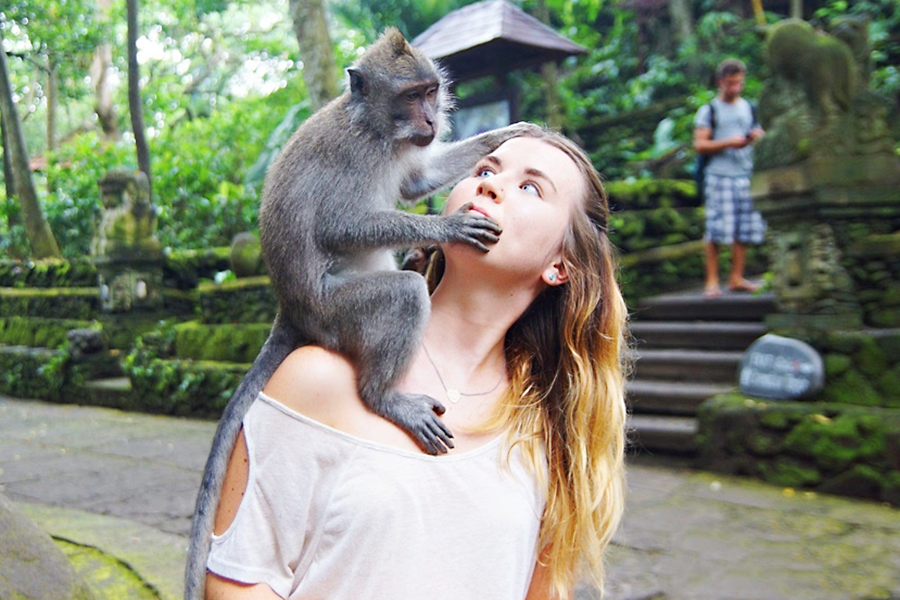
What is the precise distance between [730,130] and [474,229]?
17.4ft

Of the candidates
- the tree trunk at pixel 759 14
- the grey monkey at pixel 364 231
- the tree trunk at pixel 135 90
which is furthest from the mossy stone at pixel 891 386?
the tree trunk at pixel 759 14

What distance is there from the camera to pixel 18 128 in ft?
33.6

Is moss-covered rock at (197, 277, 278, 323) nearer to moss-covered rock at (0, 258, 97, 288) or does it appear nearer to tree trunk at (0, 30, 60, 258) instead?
moss-covered rock at (0, 258, 97, 288)

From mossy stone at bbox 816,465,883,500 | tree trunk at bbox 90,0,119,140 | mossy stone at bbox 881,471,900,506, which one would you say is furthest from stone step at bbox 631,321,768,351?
tree trunk at bbox 90,0,119,140

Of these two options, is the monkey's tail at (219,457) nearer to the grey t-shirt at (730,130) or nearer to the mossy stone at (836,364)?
the mossy stone at (836,364)

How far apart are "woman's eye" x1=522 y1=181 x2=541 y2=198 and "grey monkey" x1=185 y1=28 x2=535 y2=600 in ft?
0.33

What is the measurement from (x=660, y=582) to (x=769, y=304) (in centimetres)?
307

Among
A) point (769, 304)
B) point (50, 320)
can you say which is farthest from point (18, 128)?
point (769, 304)

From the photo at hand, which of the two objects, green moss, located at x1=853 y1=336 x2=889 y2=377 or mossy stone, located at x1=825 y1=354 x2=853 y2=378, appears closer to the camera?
green moss, located at x1=853 y1=336 x2=889 y2=377

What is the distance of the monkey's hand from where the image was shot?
1414 mm

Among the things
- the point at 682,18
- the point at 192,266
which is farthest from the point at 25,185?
the point at 682,18

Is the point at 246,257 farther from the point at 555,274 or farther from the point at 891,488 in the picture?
the point at 555,274

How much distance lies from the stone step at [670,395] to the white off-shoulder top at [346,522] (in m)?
4.23

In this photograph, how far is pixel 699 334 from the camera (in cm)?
595
